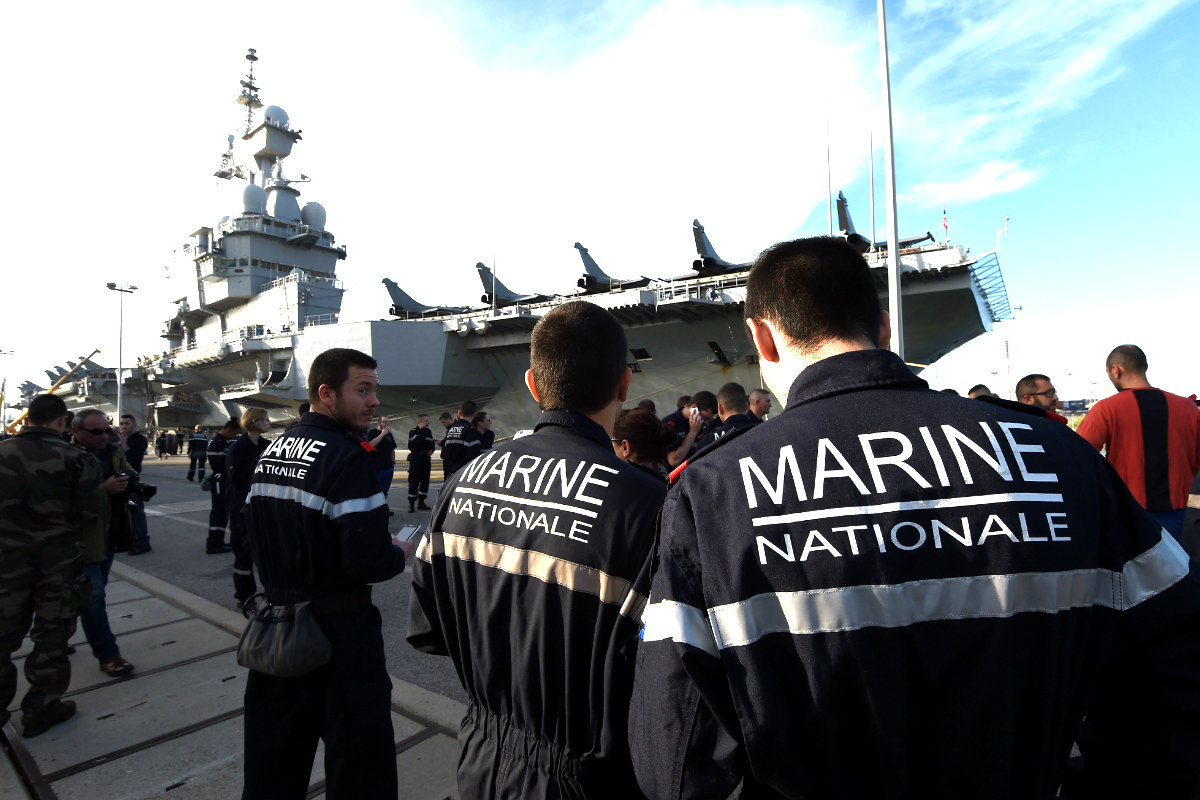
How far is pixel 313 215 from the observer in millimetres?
30984

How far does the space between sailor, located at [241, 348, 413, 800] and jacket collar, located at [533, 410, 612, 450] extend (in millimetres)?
1049

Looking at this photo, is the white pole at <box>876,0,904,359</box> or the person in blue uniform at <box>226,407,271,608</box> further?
the white pole at <box>876,0,904,359</box>

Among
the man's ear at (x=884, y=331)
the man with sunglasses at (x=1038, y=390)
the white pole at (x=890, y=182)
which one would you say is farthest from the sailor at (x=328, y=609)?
the white pole at (x=890, y=182)

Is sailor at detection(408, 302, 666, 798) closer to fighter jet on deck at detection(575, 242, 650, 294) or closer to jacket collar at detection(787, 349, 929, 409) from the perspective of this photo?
jacket collar at detection(787, 349, 929, 409)

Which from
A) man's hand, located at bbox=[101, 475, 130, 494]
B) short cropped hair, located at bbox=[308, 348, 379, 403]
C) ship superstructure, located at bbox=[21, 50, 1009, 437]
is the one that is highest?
ship superstructure, located at bbox=[21, 50, 1009, 437]

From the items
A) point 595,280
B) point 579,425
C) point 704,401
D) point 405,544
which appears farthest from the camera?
point 595,280

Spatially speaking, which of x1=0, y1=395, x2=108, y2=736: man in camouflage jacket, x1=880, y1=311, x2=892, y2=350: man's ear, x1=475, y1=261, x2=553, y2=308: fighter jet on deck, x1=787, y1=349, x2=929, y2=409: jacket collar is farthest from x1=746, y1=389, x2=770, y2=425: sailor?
x1=475, y1=261, x2=553, y2=308: fighter jet on deck

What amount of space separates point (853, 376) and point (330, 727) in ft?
7.24

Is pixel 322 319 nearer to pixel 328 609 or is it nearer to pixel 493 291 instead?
pixel 493 291

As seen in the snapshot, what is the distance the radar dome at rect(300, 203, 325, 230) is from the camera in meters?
31.0

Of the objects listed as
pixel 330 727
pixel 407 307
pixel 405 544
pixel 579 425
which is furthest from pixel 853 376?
pixel 407 307

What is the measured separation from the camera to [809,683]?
88 centimetres

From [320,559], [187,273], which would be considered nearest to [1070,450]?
[320,559]

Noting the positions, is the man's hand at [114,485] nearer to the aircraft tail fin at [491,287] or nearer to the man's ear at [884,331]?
the man's ear at [884,331]
